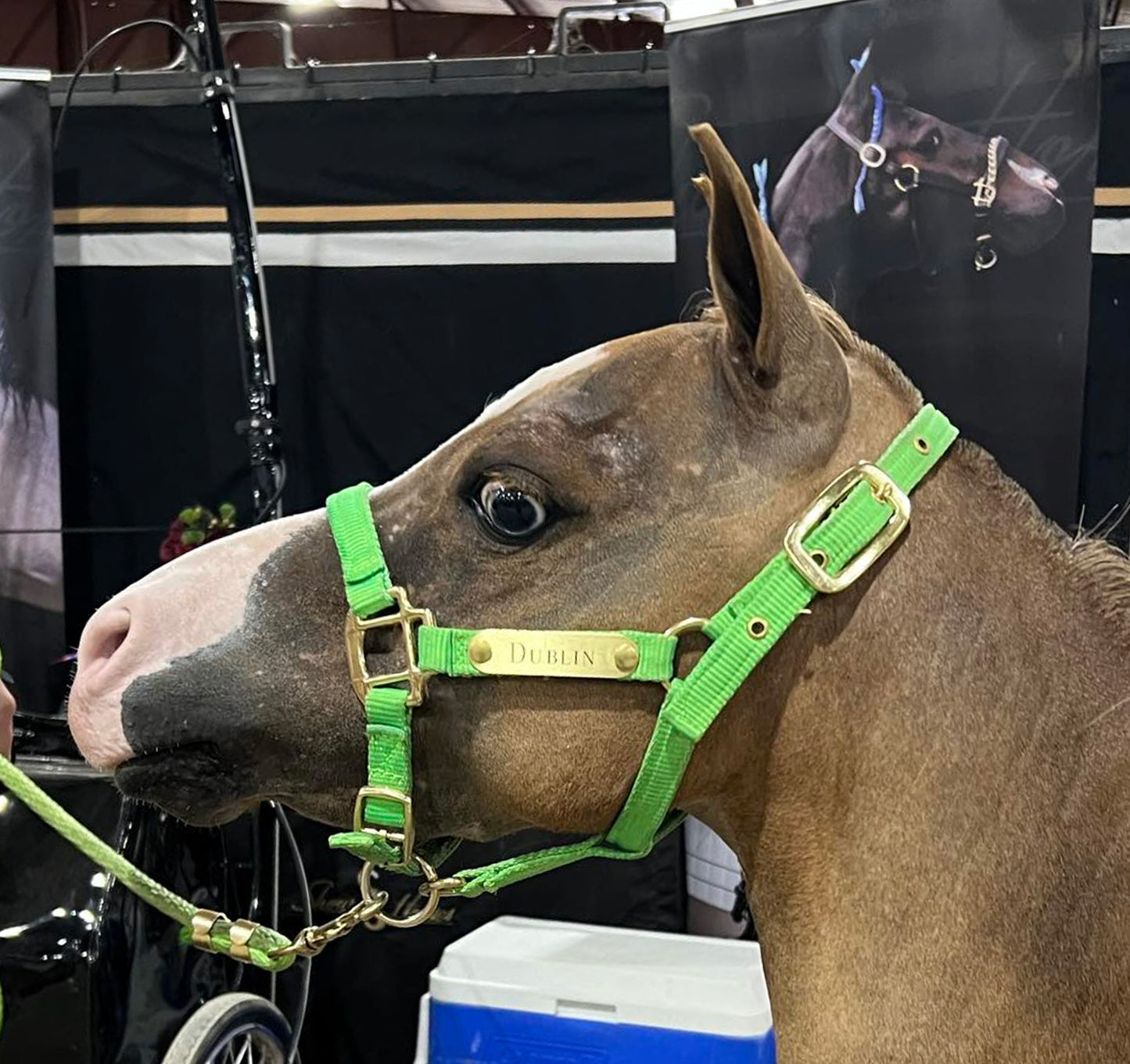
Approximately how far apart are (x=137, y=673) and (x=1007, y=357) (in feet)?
4.46

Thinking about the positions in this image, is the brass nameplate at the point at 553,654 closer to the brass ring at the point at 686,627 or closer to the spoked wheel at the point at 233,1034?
the brass ring at the point at 686,627

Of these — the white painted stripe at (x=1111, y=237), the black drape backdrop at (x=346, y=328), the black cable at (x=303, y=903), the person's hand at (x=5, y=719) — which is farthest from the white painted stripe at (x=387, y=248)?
the person's hand at (x=5, y=719)

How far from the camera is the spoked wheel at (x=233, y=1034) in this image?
1.63m

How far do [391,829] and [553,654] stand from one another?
0.18 metres

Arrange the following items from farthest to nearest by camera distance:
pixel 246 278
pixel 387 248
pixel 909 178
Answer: pixel 387 248, pixel 246 278, pixel 909 178

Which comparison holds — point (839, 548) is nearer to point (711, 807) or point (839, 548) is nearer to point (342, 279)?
point (711, 807)

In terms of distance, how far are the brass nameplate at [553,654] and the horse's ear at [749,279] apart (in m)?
0.21

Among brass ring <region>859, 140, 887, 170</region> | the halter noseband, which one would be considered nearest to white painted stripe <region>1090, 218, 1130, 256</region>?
the halter noseband

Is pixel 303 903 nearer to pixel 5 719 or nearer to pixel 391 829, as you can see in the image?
pixel 5 719

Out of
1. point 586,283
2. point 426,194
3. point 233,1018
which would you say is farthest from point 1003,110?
point 233,1018

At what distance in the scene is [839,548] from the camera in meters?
0.81

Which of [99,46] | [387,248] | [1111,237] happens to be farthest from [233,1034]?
[99,46]

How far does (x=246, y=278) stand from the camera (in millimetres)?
2236

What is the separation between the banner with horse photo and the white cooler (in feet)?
2.90
